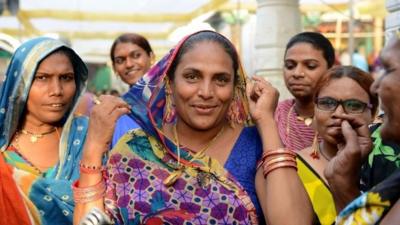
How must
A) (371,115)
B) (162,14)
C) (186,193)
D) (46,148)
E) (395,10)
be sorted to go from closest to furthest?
(186,193) → (371,115) → (46,148) → (395,10) → (162,14)

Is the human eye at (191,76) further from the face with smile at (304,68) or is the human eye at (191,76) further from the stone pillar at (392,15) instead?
the stone pillar at (392,15)

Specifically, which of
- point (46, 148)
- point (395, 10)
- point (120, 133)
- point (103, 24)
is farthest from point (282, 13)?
point (103, 24)

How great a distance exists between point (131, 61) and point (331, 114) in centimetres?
245

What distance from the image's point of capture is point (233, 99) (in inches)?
98.7

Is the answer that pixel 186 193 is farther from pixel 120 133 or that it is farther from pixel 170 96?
pixel 120 133

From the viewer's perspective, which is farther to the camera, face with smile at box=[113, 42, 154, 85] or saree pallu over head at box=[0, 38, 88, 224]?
face with smile at box=[113, 42, 154, 85]

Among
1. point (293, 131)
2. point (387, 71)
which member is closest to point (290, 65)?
point (293, 131)

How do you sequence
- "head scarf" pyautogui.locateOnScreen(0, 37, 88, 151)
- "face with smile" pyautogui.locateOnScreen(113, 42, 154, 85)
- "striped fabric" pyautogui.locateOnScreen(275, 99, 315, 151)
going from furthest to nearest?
1. "face with smile" pyautogui.locateOnScreen(113, 42, 154, 85)
2. "striped fabric" pyautogui.locateOnScreen(275, 99, 315, 151)
3. "head scarf" pyautogui.locateOnScreen(0, 37, 88, 151)

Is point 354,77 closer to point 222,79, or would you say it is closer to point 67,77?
point 222,79

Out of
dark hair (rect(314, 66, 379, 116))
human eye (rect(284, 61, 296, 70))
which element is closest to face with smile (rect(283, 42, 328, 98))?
human eye (rect(284, 61, 296, 70))

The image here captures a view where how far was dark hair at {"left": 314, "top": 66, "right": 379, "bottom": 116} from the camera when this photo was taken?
106 inches

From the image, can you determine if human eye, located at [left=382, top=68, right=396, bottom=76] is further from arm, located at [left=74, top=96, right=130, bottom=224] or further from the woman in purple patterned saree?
arm, located at [left=74, top=96, right=130, bottom=224]

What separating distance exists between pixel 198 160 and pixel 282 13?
4646 mm

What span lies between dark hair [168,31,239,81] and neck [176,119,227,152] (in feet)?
Result: 0.74
